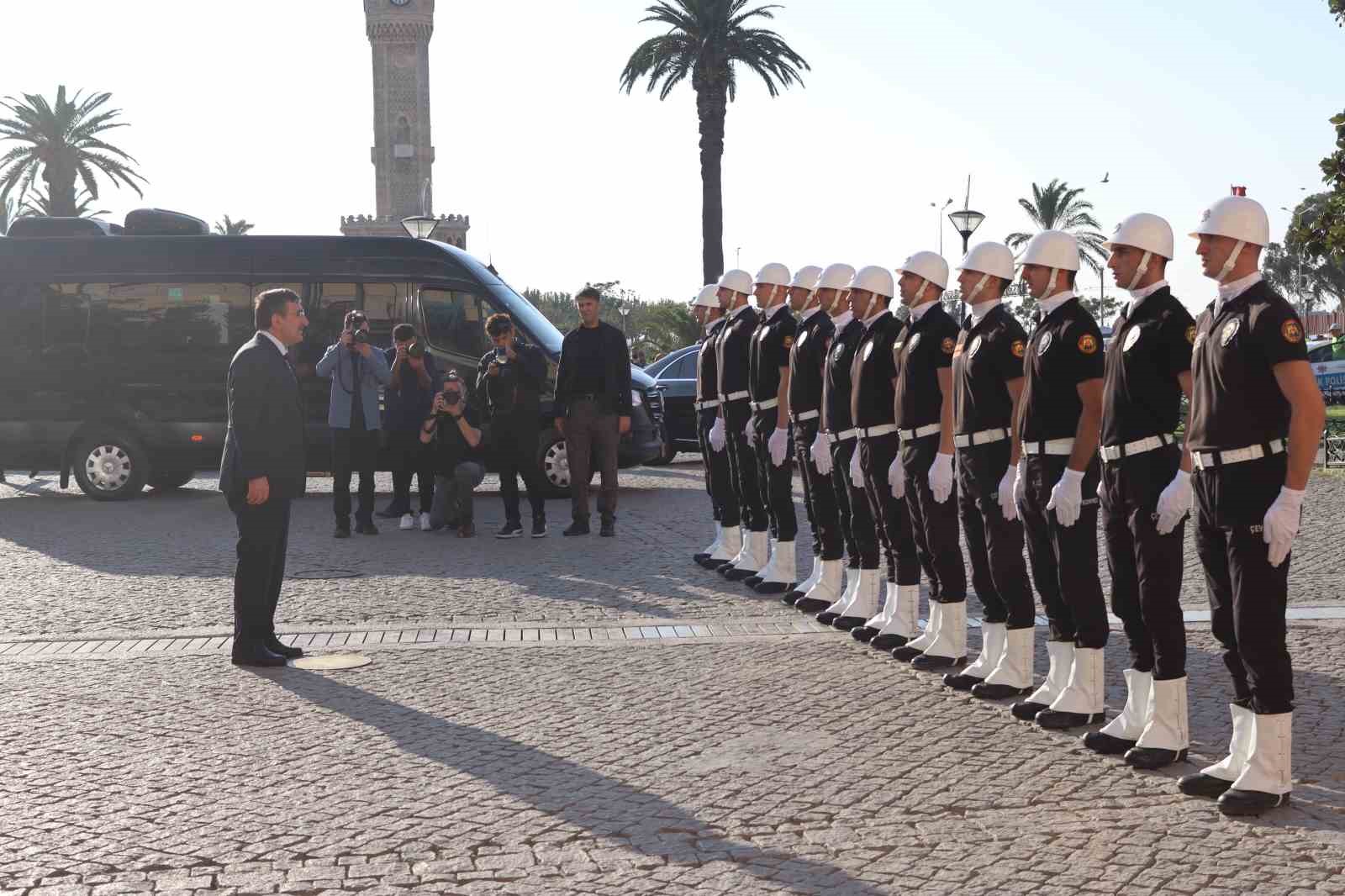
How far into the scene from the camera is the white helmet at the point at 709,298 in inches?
445

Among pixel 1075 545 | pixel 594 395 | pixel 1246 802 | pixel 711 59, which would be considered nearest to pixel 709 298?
pixel 594 395

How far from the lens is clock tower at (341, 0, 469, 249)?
87.9m

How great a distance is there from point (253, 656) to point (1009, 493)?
12.4 feet

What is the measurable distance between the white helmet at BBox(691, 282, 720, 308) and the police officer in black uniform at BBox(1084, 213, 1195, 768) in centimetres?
547

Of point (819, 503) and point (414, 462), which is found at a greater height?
point (414, 462)

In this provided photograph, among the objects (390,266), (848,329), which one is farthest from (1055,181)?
(848,329)

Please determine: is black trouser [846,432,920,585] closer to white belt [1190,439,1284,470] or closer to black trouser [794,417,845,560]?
black trouser [794,417,845,560]

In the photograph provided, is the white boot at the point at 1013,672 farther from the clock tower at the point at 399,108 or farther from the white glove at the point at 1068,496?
the clock tower at the point at 399,108

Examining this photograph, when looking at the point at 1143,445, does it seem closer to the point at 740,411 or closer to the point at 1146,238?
the point at 1146,238

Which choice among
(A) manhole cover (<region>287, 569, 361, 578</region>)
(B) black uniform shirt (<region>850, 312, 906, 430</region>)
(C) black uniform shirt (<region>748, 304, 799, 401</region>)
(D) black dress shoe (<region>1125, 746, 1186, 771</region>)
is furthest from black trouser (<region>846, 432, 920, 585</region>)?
(A) manhole cover (<region>287, 569, 361, 578</region>)

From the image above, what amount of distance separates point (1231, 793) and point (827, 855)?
1361 millimetres

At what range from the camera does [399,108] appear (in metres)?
88.6

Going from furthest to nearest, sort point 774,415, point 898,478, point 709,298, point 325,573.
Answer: point 325,573 → point 709,298 → point 774,415 → point 898,478

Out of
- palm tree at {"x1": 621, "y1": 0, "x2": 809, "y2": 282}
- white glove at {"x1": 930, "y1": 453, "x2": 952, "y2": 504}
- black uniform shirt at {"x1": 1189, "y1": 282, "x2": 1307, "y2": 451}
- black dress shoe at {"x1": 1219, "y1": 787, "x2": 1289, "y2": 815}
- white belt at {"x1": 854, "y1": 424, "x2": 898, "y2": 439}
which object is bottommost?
black dress shoe at {"x1": 1219, "y1": 787, "x2": 1289, "y2": 815}
